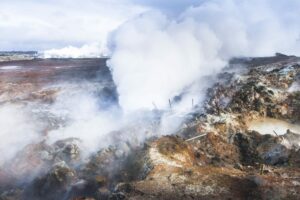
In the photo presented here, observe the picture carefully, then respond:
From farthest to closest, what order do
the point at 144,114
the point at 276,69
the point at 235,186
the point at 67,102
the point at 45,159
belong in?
the point at 67,102, the point at 276,69, the point at 144,114, the point at 45,159, the point at 235,186

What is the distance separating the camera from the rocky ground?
41.6 ft

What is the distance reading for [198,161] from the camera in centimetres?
1588

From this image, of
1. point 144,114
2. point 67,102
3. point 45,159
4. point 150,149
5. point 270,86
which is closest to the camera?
point 150,149

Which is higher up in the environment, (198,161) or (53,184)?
(198,161)

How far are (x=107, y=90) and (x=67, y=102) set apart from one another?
2848 mm

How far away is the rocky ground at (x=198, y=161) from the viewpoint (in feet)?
41.6

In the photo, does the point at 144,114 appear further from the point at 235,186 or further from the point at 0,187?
the point at 235,186

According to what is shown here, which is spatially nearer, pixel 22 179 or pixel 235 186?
pixel 235 186

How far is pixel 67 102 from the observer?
28281 millimetres

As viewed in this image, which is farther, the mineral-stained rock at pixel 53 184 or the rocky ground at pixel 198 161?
the mineral-stained rock at pixel 53 184

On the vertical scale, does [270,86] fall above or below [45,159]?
above

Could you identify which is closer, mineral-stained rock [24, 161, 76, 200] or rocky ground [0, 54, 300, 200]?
rocky ground [0, 54, 300, 200]

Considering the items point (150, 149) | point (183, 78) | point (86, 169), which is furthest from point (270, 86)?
point (86, 169)

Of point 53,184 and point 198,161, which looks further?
point 198,161
